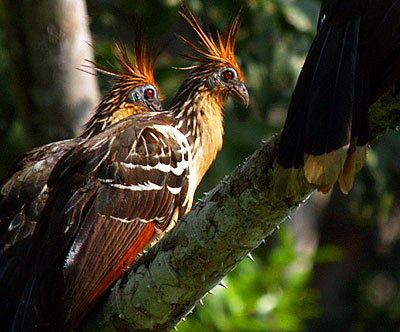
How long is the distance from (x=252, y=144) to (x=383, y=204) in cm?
143

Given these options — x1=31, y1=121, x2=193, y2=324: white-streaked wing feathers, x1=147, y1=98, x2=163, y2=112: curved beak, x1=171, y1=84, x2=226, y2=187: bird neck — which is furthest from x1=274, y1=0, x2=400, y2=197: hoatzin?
x1=147, y1=98, x2=163, y2=112: curved beak

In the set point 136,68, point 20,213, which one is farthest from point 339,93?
point 136,68

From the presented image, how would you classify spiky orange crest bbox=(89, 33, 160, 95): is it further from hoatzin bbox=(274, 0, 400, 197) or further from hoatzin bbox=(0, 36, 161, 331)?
hoatzin bbox=(274, 0, 400, 197)

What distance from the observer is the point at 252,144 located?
6.07 m

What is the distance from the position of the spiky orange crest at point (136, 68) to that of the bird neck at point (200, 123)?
426mm

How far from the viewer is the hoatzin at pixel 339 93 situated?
9.14 ft

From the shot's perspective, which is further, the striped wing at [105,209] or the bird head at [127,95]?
the bird head at [127,95]

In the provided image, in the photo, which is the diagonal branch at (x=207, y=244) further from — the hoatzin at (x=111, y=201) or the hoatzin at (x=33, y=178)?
the hoatzin at (x=33, y=178)

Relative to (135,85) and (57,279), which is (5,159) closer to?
(135,85)

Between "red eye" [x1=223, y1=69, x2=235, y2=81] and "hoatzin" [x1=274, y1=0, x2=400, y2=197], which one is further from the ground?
"red eye" [x1=223, y1=69, x2=235, y2=81]

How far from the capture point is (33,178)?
167 inches

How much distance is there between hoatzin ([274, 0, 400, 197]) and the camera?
279cm

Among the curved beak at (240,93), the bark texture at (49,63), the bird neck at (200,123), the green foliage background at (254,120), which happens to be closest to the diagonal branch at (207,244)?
the bird neck at (200,123)

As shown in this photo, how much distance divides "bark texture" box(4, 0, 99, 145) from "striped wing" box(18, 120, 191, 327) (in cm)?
164
